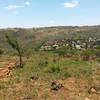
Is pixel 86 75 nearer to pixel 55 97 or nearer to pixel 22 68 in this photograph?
pixel 55 97

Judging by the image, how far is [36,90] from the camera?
17156 mm

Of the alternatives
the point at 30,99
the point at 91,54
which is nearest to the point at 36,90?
the point at 30,99

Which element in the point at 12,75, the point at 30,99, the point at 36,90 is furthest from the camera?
the point at 12,75

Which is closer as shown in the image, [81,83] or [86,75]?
[81,83]

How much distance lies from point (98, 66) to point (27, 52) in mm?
14331

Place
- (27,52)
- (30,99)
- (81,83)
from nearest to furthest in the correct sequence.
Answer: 1. (30,99)
2. (81,83)
3. (27,52)

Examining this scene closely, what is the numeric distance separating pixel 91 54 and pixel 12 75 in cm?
1469

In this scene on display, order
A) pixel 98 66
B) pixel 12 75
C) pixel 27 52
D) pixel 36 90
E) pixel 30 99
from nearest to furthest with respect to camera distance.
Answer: pixel 30 99
pixel 36 90
pixel 12 75
pixel 98 66
pixel 27 52

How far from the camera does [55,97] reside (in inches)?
627

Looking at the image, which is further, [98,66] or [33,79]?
[98,66]

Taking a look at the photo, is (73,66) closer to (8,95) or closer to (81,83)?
(81,83)

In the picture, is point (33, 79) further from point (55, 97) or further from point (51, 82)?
point (55, 97)

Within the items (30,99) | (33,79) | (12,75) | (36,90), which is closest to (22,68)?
(12,75)

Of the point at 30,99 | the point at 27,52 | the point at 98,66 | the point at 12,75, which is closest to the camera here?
the point at 30,99
